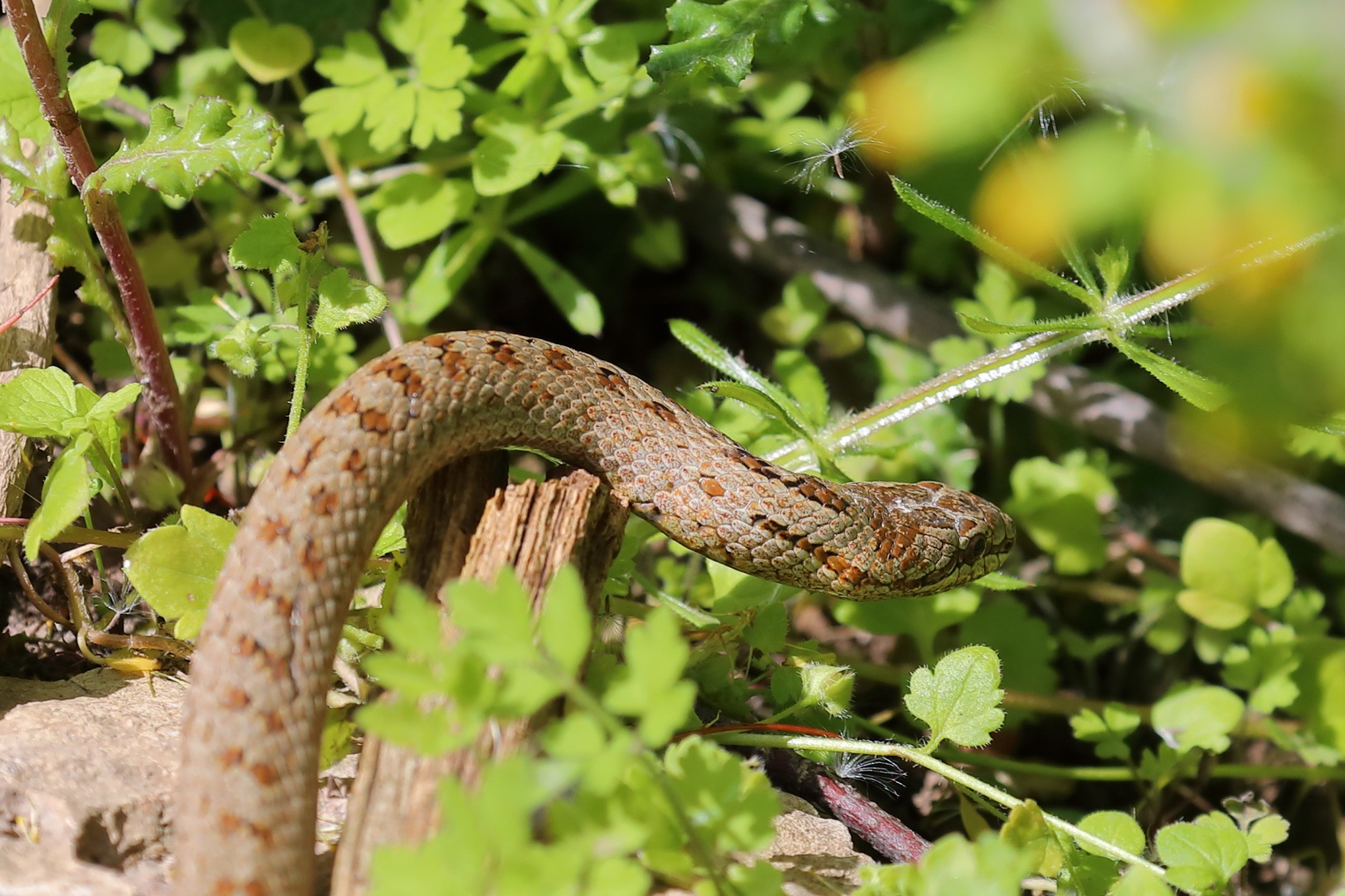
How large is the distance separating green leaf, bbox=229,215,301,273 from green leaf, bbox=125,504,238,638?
764 millimetres

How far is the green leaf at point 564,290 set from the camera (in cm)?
423

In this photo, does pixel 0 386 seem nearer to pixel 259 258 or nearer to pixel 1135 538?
pixel 259 258

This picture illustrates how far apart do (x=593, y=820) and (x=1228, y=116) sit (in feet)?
5.13

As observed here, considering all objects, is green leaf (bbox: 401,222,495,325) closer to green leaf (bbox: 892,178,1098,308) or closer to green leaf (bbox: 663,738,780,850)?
green leaf (bbox: 892,178,1098,308)

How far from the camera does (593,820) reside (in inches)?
75.4

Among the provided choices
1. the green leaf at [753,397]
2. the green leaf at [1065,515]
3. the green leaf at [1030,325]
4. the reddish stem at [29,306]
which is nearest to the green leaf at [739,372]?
the green leaf at [753,397]

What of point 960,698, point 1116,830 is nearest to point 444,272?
point 960,698

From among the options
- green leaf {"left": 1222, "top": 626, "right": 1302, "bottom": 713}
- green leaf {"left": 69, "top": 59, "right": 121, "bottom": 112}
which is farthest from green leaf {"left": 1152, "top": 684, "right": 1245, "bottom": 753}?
green leaf {"left": 69, "top": 59, "right": 121, "bottom": 112}

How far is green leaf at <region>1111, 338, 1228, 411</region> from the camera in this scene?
10.2 ft

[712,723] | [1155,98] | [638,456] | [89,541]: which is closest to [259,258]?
[89,541]

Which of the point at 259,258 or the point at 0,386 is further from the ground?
the point at 259,258

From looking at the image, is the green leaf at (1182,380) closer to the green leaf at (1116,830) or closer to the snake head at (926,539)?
the snake head at (926,539)

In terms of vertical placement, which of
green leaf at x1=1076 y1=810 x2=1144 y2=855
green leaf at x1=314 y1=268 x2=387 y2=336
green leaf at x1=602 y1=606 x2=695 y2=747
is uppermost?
green leaf at x1=314 y1=268 x2=387 y2=336

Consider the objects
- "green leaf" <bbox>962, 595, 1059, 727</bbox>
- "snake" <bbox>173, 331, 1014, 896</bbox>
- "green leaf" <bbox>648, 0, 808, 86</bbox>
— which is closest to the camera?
"snake" <bbox>173, 331, 1014, 896</bbox>
